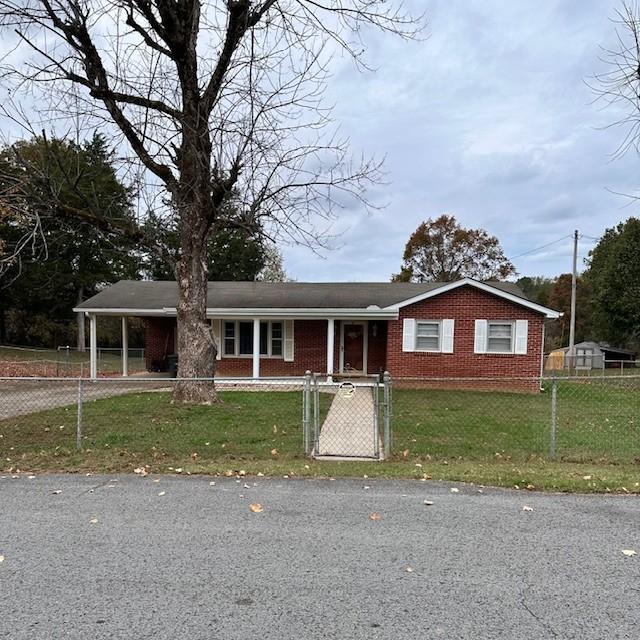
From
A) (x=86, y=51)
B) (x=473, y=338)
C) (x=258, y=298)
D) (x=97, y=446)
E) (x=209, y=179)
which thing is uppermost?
(x=86, y=51)

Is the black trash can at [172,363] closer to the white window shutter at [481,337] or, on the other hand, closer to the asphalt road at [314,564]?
the white window shutter at [481,337]

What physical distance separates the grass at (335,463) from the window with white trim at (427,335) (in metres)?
3.35

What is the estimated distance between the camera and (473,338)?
1619 centimetres

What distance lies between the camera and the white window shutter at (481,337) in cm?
1612

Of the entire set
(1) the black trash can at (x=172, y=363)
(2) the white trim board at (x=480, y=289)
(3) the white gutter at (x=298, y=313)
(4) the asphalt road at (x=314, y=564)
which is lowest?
(4) the asphalt road at (x=314, y=564)

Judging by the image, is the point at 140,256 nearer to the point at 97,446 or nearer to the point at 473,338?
the point at 473,338

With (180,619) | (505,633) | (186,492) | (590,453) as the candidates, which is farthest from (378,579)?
(590,453)

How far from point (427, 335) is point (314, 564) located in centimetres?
1335

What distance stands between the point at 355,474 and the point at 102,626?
3488mm

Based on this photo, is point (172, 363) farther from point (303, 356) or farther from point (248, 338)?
point (303, 356)

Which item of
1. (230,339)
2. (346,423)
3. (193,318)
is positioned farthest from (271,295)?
(346,423)

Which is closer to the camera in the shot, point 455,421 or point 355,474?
point 355,474

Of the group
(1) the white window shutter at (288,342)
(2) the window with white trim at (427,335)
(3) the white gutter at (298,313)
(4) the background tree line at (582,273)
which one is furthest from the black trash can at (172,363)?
(4) the background tree line at (582,273)

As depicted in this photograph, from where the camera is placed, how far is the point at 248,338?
61.6 ft
